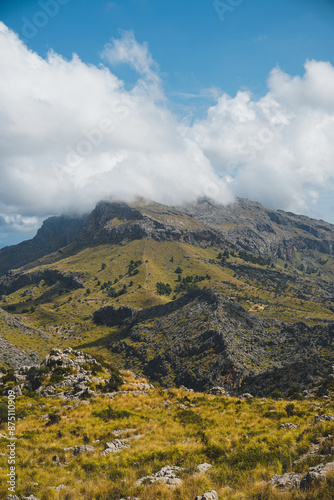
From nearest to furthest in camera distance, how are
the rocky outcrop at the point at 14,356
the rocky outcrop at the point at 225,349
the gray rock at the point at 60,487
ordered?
the gray rock at the point at 60,487 → the rocky outcrop at the point at 225,349 → the rocky outcrop at the point at 14,356

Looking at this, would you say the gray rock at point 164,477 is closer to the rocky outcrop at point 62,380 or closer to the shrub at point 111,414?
the shrub at point 111,414

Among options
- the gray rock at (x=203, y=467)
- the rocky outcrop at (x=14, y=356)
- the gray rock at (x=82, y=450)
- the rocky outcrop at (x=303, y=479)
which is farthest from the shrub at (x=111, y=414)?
the rocky outcrop at (x=14, y=356)

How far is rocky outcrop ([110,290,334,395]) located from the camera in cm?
5172

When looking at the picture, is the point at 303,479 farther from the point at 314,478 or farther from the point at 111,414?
the point at 111,414

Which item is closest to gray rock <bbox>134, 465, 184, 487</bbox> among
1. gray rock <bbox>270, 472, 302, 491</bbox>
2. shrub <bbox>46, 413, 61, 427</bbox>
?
gray rock <bbox>270, 472, 302, 491</bbox>

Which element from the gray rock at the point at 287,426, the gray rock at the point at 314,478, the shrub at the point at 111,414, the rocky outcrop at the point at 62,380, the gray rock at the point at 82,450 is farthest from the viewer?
the rocky outcrop at the point at 62,380

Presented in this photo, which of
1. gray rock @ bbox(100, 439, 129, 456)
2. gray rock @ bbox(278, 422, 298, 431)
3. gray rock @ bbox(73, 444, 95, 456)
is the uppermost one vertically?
gray rock @ bbox(278, 422, 298, 431)

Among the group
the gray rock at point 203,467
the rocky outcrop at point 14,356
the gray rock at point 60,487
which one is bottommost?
the rocky outcrop at point 14,356

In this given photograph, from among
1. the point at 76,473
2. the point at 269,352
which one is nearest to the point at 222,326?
the point at 269,352

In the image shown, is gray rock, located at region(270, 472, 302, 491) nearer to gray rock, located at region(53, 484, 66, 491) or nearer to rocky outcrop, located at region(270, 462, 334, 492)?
rocky outcrop, located at region(270, 462, 334, 492)

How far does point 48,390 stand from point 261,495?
3197 centimetres

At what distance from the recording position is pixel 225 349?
75.8m

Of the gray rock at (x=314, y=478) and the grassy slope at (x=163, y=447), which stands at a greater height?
the gray rock at (x=314, y=478)

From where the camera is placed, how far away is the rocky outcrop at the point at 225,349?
170 feet
